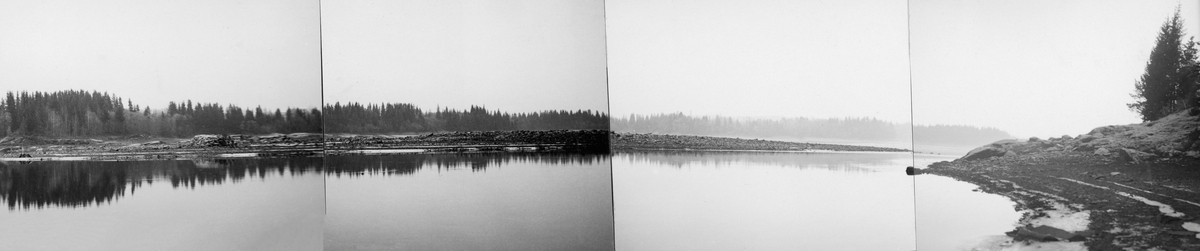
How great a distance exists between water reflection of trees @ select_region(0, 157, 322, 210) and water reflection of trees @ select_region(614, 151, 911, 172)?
2.03m

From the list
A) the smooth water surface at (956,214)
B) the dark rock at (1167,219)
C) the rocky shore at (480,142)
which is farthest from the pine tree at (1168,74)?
the rocky shore at (480,142)

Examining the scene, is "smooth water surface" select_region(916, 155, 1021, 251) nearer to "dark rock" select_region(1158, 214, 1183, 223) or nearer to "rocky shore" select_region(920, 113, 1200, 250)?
"rocky shore" select_region(920, 113, 1200, 250)

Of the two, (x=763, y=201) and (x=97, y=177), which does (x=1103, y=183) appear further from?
(x=97, y=177)

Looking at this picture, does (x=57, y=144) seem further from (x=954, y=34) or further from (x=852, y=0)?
(x=954, y=34)

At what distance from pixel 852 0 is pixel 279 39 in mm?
3025

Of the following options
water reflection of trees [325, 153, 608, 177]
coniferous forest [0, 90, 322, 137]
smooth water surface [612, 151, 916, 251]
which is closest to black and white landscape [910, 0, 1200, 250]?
smooth water surface [612, 151, 916, 251]

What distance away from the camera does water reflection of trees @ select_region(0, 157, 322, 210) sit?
275cm

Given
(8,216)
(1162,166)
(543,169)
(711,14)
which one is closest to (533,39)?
(543,169)

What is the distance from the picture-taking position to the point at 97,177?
9.55 feet

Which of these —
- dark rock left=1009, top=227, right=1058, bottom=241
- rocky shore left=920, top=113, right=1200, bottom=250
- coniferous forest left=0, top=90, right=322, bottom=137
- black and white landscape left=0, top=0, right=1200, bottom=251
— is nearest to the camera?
coniferous forest left=0, top=90, right=322, bottom=137

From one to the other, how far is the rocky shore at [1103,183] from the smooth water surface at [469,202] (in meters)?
1.98

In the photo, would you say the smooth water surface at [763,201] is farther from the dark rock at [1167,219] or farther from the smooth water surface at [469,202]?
the dark rock at [1167,219]

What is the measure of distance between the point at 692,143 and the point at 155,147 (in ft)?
8.75

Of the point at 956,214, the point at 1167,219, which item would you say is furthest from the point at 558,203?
the point at 1167,219
